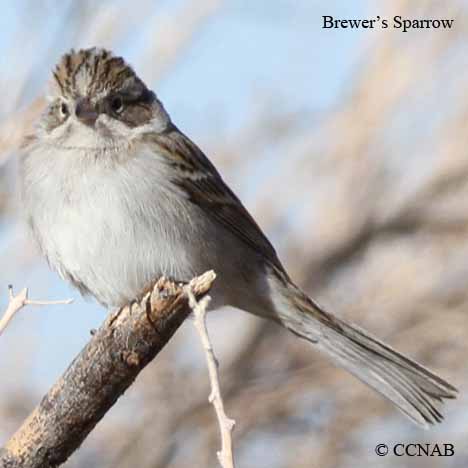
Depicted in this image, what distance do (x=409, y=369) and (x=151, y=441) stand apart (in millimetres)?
1433

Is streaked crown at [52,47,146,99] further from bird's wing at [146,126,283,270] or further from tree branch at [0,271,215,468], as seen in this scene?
tree branch at [0,271,215,468]

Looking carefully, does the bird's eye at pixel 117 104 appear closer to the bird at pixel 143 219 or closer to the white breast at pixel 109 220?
the bird at pixel 143 219

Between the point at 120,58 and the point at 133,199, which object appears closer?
the point at 133,199

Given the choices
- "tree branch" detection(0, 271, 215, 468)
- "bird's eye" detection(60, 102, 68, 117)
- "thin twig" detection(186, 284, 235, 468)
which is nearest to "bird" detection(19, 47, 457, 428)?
"bird's eye" detection(60, 102, 68, 117)

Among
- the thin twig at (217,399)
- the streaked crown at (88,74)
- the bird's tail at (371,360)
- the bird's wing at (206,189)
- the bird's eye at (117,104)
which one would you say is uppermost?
the streaked crown at (88,74)

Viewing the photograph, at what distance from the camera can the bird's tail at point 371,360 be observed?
16.0 ft

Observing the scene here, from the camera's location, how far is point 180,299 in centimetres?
389

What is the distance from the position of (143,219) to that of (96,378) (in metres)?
0.94

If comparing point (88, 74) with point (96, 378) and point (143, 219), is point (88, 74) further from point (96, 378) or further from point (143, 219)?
point (96, 378)

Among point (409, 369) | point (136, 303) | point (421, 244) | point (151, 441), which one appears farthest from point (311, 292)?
point (136, 303)

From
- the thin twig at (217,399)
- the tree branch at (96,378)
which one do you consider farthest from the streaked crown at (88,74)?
the thin twig at (217,399)

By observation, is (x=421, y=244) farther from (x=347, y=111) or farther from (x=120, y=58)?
(x=120, y=58)

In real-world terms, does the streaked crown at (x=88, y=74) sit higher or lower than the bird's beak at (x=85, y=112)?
higher

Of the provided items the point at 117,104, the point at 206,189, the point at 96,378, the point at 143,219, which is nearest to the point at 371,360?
the point at 206,189
